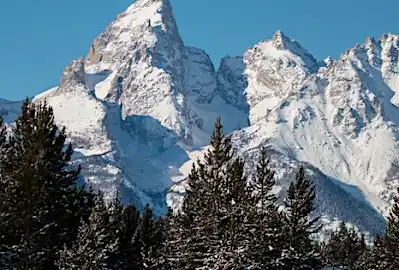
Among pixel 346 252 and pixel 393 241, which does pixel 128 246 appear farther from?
pixel 346 252

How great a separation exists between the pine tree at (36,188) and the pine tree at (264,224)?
11139 millimetres

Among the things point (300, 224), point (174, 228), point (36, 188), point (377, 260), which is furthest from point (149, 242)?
point (36, 188)

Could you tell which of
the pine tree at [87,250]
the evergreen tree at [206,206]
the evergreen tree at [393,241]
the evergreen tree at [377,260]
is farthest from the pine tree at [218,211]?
the evergreen tree at [377,260]

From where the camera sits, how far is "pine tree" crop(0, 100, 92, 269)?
38.3 m

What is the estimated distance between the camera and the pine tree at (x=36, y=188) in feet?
126

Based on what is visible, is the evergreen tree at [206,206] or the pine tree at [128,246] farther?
the pine tree at [128,246]

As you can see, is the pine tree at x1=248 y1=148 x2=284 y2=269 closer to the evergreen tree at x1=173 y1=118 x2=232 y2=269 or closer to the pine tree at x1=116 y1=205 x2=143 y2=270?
the evergreen tree at x1=173 y1=118 x2=232 y2=269

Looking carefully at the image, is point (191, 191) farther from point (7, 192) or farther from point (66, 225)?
point (7, 192)

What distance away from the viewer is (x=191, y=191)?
57.1m

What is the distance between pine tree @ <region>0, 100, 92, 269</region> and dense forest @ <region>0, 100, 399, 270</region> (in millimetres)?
54

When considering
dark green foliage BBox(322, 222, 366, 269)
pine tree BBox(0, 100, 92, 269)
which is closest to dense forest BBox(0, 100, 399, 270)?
pine tree BBox(0, 100, 92, 269)

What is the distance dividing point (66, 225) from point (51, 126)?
7.56 metres

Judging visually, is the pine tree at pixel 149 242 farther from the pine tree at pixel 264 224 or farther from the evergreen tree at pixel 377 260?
the evergreen tree at pixel 377 260

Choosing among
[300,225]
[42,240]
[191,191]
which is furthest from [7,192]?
[300,225]
